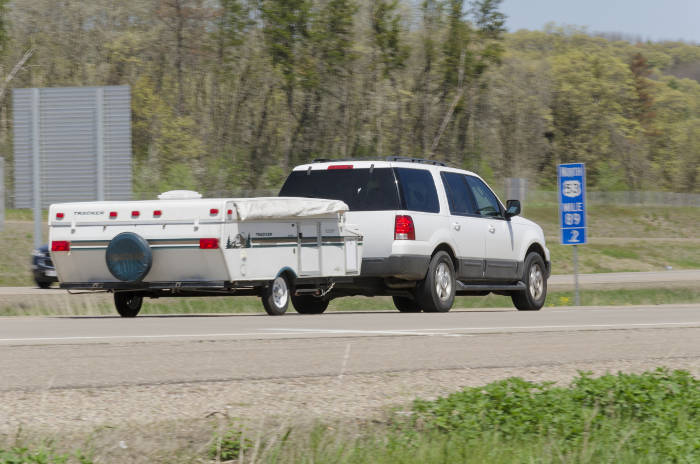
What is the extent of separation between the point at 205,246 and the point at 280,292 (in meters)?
1.49

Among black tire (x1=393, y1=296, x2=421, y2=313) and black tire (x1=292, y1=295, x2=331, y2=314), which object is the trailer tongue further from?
black tire (x1=393, y1=296, x2=421, y2=313)

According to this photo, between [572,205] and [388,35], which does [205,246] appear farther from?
[388,35]

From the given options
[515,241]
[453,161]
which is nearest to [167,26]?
[453,161]

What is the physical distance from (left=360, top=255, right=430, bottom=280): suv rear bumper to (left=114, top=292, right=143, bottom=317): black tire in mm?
3226

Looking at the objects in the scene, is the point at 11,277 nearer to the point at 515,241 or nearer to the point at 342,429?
the point at 515,241

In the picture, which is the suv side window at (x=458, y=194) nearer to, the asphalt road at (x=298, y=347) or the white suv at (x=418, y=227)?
the white suv at (x=418, y=227)

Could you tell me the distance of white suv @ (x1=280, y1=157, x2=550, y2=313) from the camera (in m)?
15.4

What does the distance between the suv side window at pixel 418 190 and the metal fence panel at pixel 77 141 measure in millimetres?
9470

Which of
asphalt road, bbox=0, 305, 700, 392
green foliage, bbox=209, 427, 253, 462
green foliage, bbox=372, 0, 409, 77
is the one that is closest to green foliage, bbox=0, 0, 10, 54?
green foliage, bbox=372, 0, 409, 77

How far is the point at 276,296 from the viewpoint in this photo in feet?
49.6

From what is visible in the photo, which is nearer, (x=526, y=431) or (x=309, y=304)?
(x=526, y=431)

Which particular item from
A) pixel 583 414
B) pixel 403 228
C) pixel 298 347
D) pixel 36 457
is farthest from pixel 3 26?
pixel 36 457

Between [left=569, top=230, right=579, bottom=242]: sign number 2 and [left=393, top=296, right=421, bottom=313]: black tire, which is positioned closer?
[left=393, top=296, right=421, bottom=313]: black tire

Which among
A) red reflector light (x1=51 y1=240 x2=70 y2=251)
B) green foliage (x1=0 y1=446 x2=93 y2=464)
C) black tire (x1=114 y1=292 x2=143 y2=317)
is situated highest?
red reflector light (x1=51 y1=240 x2=70 y2=251)
